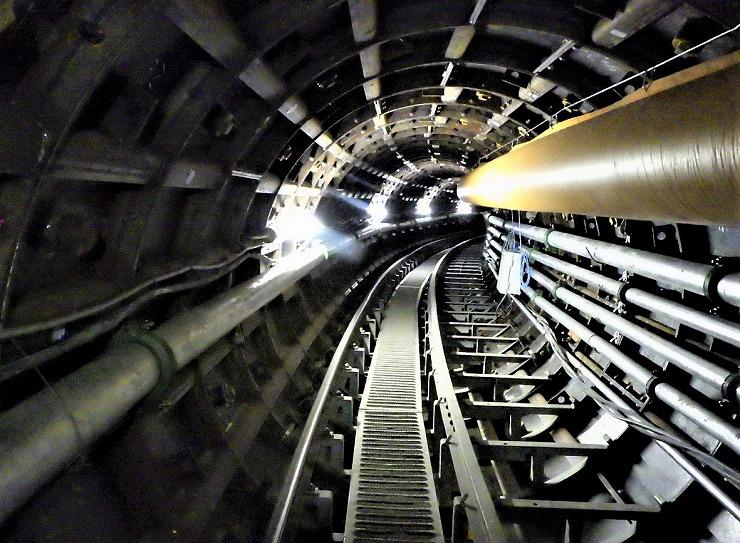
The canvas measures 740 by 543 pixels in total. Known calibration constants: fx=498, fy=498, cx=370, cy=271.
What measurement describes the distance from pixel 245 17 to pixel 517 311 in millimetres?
7325

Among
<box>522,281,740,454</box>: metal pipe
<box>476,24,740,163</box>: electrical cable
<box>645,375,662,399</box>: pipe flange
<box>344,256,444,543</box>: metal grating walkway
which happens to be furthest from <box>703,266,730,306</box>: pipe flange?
<box>344,256,444,543</box>: metal grating walkway

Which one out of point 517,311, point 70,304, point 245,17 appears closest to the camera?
point 70,304

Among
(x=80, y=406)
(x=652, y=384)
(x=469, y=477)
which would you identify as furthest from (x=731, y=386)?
(x=80, y=406)

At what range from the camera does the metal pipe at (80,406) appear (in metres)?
1.58

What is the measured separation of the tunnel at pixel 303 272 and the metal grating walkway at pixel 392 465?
0.03 m

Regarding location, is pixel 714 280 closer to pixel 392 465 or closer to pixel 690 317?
pixel 690 317

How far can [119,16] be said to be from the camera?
200cm

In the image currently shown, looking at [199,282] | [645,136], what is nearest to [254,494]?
[199,282]

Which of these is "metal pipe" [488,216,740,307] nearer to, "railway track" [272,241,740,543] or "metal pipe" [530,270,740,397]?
"metal pipe" [530,270,740,397]

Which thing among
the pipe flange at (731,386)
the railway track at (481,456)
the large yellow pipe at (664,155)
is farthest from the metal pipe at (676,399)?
the large yellow pipe at (664,155)

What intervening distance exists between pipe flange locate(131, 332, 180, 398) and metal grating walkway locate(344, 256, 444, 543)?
1.78 metres

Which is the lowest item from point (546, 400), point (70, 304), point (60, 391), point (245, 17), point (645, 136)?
point (546, 400)

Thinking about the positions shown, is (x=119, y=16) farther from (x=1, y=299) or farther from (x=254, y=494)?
(x=254, y=494)

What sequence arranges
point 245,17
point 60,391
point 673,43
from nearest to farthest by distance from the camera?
point 60,391 → point 245,17 → point 673,43
